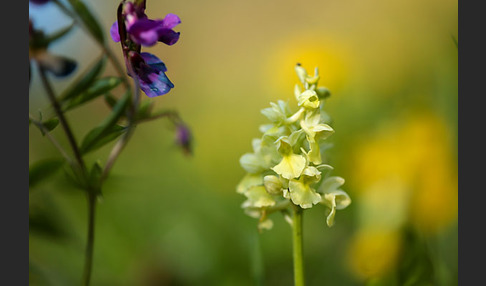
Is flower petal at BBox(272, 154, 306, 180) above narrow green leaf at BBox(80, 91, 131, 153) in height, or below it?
below

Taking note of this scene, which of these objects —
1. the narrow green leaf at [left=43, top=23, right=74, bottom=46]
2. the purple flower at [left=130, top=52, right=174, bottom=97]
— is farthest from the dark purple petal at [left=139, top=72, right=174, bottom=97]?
the narrow green leaf at [left=43, top=23, right=74, bottom=46]

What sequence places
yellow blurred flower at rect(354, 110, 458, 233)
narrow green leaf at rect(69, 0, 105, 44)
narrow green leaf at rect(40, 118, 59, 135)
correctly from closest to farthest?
narrow green leaf at rect(40, 118, 59, 135) < narrow green leaf at rect(69, 0, 105, 44) < yellow blurred flower at rect(354, 110, 458, 233)

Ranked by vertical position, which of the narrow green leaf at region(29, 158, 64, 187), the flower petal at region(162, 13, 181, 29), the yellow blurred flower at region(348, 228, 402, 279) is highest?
the flower petal at region(162, 13, 181, 29)

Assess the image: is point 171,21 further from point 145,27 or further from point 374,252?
point 374,252

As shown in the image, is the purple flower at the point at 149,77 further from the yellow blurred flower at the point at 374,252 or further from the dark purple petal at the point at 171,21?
the yellow blurred flower at the point at 374,252

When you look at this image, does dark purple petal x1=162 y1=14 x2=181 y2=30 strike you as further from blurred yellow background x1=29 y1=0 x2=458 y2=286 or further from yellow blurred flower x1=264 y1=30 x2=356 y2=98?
yellow blurred flower x1=264 y1=30 x2=356 y2=98

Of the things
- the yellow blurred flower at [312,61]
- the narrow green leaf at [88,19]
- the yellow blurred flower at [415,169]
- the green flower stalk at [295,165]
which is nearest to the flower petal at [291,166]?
the green flower stalk at [295,165]

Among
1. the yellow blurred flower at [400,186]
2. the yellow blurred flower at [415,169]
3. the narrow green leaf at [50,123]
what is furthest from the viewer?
the yellow blurred flower at [415,169]

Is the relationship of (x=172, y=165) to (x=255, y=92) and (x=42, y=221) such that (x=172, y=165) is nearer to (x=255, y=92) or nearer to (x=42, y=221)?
(x=255, y=92)
